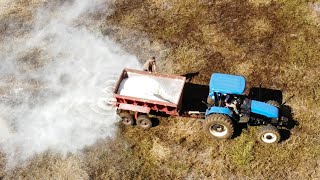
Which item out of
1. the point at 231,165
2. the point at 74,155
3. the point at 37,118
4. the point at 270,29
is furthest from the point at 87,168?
the point at 270,29

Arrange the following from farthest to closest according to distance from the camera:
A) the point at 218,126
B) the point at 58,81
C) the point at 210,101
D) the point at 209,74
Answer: the point at 58,81 → the point at 209,74 → the point at 210,101 → the point at 218,126

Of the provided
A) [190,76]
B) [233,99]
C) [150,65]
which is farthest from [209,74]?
[233,99]

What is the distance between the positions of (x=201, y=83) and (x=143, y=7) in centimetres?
569

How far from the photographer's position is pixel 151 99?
13.2m

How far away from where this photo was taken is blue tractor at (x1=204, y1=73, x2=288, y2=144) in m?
12.5

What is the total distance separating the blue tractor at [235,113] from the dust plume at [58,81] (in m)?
3.71

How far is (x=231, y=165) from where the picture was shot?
12641 mm

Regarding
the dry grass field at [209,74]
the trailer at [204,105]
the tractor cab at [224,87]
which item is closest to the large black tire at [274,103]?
the trailer at [204,105]

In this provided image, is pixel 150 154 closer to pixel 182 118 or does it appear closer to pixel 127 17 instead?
pixel 182 118

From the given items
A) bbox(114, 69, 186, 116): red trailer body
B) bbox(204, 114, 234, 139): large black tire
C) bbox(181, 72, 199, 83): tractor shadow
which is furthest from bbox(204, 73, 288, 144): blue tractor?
bbox(181, 72, 199, 83): tractor shadow

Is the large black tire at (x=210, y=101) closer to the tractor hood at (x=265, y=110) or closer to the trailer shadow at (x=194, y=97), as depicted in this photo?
the trailer shadow at (x=194, y=97)

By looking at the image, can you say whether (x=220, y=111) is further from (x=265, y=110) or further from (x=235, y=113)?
(x=265, y=110)

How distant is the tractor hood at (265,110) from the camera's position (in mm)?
12625

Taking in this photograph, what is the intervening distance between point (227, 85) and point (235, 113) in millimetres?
948
